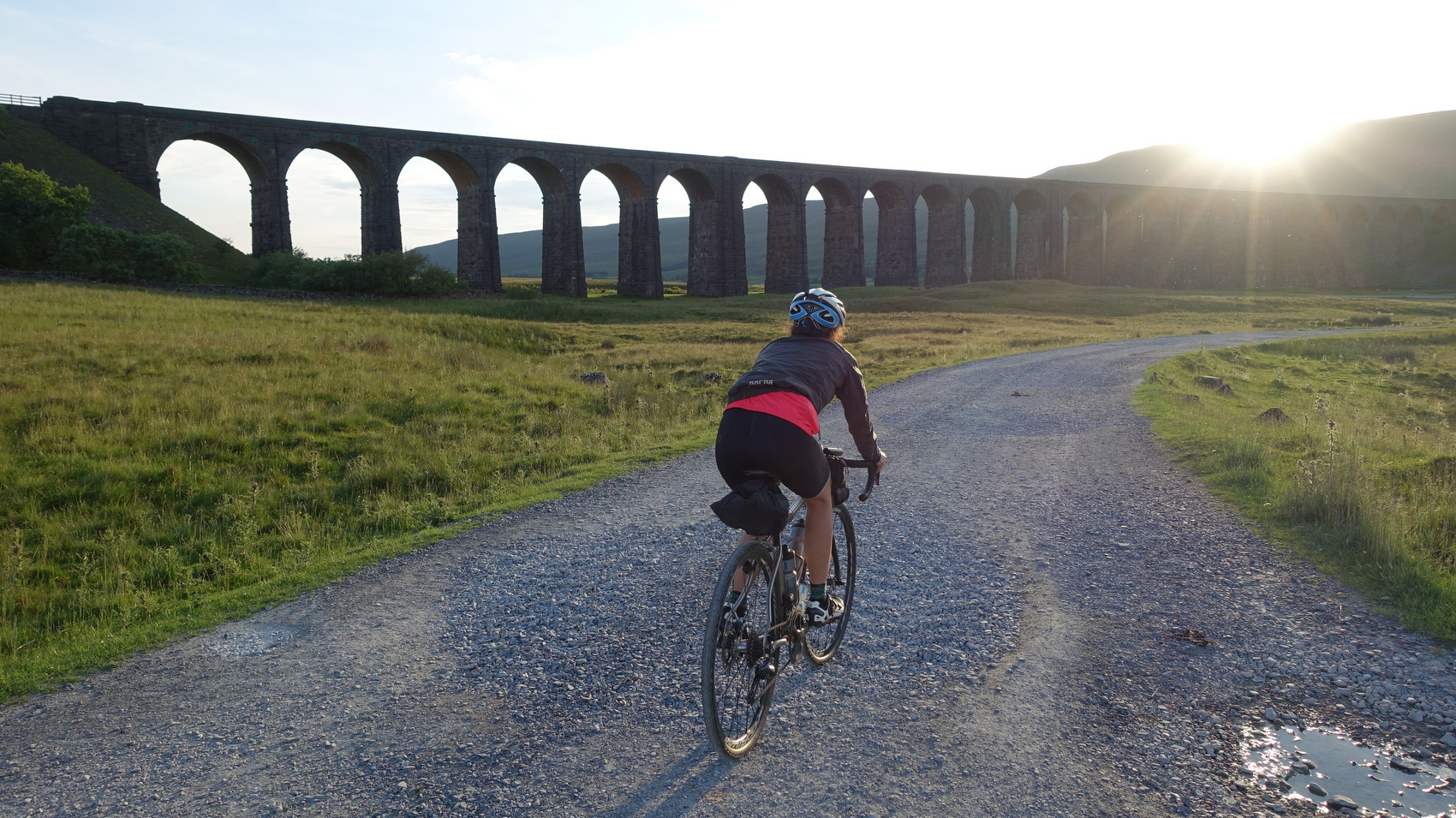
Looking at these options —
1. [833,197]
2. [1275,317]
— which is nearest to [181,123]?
[833,197]

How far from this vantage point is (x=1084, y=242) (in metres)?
77.8

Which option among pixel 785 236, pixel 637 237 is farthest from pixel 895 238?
pixel 637 237

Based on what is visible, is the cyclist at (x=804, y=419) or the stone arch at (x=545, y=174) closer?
the cyclist at (x=804, y=419)

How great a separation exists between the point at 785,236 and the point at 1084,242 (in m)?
34.1

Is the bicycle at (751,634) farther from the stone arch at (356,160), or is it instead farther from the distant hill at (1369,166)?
the distant hill at (1369,166)

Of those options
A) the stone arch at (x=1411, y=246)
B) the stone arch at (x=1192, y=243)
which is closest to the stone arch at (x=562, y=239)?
the stone arch at (x=1192, y=243)

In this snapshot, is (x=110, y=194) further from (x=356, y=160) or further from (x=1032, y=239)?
(x=1032, y=239)

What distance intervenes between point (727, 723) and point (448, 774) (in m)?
1.11

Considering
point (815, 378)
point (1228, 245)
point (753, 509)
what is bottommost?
point (753, 509)

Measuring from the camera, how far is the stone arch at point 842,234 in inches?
2403

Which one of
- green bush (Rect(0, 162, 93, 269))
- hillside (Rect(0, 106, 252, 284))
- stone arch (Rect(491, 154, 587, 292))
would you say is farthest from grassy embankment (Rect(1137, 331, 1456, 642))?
stone arch (Rect(491, 154, 587, 292))

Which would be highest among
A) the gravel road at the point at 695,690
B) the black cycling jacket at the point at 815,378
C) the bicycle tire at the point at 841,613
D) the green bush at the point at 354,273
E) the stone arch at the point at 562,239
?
the stone arch at the point at 562,239

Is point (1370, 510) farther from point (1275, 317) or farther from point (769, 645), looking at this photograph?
point (1275, 317)

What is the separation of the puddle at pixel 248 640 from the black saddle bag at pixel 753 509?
2.79 m
